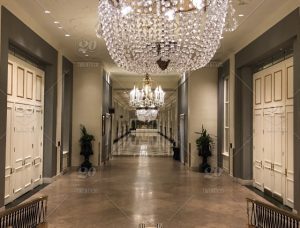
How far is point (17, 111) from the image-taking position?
23.5 ft

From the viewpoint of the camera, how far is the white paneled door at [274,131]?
6758mm

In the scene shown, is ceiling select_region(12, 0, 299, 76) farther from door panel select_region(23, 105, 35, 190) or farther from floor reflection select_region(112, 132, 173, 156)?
floor reflection select_region(112, 132, 173, 156)

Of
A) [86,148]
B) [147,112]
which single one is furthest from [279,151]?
[147,112]

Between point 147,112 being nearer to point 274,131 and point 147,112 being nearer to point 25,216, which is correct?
point 274,131

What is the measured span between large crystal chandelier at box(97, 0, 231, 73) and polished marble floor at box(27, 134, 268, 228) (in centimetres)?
298

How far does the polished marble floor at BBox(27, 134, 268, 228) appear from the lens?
18.5ft

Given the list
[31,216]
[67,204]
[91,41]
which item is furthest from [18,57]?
[31,216]

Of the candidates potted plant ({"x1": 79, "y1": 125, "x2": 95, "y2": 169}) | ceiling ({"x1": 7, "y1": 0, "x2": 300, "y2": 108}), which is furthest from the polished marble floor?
ceiling ({"x1": 7, "y1": 0, "x2": 300, "y2": 108})

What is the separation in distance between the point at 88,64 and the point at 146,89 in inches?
99.1

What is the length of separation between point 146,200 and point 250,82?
15.3 ft

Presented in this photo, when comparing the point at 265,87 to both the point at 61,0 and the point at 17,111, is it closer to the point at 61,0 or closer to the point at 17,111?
the point at 61,0

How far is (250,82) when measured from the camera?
9.13 metres

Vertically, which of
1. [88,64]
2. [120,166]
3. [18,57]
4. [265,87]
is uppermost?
[88,64]

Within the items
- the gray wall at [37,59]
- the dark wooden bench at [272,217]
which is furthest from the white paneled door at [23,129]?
the dark wooden bench at [272,217]
